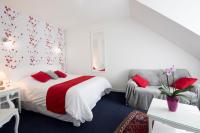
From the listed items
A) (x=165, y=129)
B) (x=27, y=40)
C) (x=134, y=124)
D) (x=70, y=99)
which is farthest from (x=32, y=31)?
(x=165, y=129)

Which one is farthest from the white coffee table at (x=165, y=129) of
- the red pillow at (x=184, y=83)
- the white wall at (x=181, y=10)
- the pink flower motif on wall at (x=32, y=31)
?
the pink flower motif on wall at (x=32, y=31)

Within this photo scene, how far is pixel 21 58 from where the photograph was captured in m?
3.28

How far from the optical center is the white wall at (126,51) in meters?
3.65

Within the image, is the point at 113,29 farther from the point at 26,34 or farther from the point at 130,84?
the point at 26,34

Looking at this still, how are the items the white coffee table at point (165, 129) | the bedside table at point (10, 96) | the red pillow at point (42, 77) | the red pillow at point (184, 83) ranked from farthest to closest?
the red pillow at point (42, 77), the red pillow at point (184, 83), the bedside table at point (10, 96), the white coffee table at point (165, 129)

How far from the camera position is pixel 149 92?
2914 millimetres

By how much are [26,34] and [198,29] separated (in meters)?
4.01

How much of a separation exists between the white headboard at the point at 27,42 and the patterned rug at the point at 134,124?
2843 mm

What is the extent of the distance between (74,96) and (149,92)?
5.71 feet

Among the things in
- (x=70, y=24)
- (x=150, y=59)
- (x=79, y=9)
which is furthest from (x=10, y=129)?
(x=150, y=59)

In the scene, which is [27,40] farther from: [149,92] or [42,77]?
[149,92]

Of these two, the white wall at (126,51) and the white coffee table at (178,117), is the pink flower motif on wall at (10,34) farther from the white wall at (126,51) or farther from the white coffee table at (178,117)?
the white coffee table at (178,117)

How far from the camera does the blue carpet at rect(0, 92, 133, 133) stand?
7.13 feet

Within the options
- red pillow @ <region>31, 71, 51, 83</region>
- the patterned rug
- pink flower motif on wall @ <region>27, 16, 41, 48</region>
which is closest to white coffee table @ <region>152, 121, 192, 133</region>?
the patterned rug
